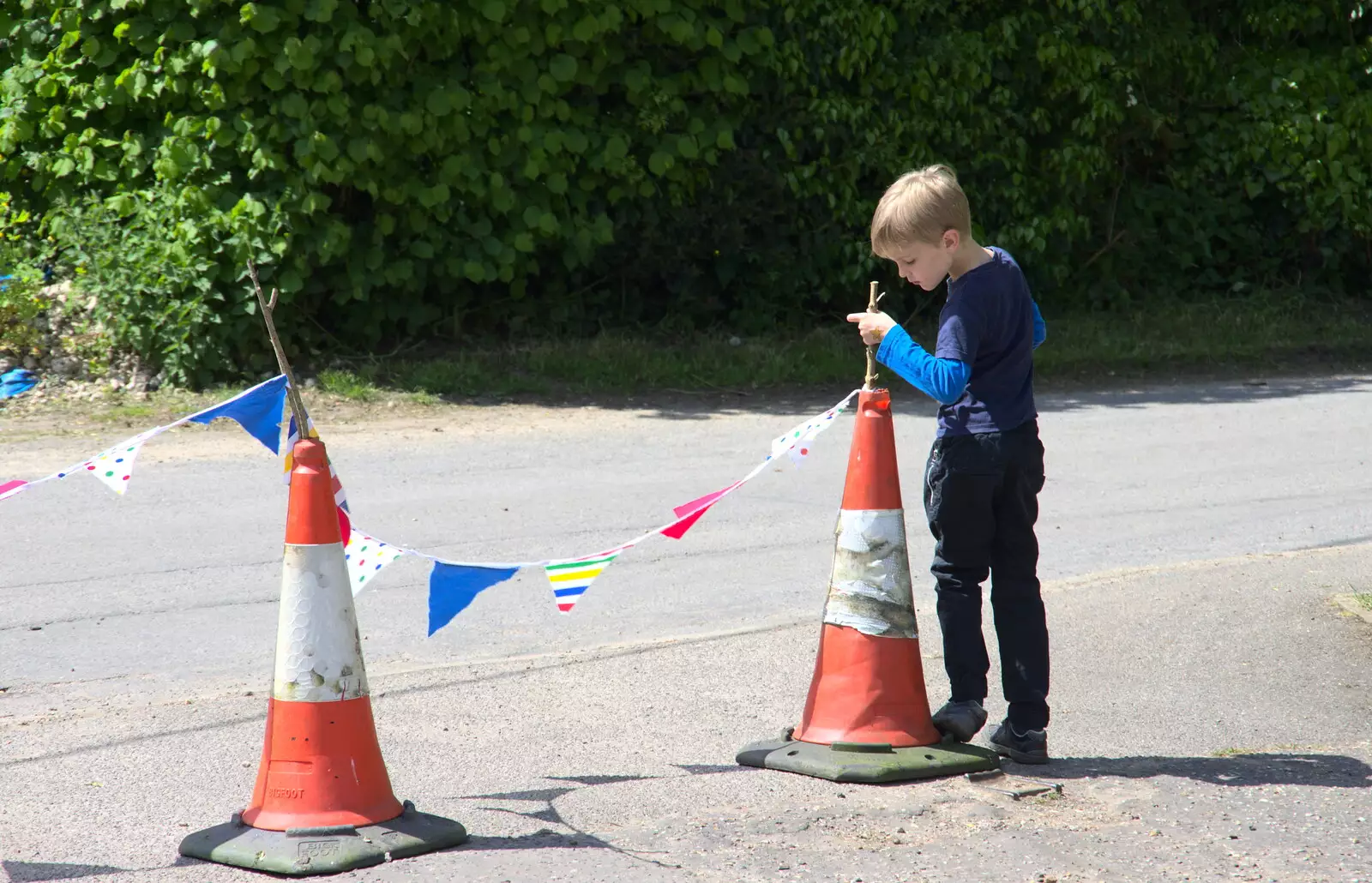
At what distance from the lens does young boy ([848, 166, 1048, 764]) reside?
410cm

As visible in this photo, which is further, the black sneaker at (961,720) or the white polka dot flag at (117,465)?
the black sneaker at (961,720)

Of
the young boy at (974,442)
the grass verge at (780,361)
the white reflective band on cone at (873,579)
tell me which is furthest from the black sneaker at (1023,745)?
the grass verge at (780,361)

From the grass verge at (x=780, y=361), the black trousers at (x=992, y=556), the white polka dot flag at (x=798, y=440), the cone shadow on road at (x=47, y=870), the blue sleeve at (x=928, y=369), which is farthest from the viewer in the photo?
the grass verge at (x=780, y=361)

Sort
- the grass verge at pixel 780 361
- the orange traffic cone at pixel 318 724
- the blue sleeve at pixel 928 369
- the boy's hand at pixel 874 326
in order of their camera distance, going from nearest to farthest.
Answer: the orange traffic cone at pixel 318 724
the blue sleeve at pixel 928 369
the boy's hand at pixel 874 326
the grass verge at pixel 780 361

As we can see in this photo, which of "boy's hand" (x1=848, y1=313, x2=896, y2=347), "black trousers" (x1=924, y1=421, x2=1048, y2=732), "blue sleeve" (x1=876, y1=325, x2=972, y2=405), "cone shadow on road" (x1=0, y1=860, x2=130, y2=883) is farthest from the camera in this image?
"black trousers" (x1=924, y1=421, x2=1048, y2=732)

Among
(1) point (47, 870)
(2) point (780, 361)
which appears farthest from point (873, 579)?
(2) point (780, 361)

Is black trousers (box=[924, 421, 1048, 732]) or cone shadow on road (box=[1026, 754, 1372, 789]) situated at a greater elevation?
black trousers (box=[924, 421, 1048, 732])

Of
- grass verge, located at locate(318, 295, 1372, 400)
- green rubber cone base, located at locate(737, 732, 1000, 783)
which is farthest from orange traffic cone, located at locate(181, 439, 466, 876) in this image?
grass verge, located at locate(318, 295, 1372, 400)

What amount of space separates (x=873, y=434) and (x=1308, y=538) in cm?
426

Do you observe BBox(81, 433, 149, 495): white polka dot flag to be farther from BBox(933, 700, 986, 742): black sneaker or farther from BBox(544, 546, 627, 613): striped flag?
BBox(933, 700, 986, 742): black sneaker

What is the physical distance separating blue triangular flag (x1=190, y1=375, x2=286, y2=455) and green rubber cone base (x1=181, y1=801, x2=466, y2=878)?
0.93 meters

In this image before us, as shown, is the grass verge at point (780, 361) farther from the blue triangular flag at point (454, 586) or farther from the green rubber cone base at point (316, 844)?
the green rubber cone base at point (316, 844)

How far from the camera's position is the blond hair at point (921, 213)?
4.11 m

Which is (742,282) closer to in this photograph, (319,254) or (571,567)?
(319,254)
